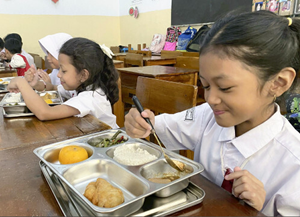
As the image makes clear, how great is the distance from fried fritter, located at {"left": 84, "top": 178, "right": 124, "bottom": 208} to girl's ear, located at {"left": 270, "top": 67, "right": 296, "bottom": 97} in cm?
54

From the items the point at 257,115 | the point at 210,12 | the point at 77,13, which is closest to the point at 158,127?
the point at 257,115

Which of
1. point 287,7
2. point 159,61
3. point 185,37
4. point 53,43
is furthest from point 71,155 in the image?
point 185,37

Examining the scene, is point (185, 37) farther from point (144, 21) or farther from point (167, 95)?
point (167, 95)

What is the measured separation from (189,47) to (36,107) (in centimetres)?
357

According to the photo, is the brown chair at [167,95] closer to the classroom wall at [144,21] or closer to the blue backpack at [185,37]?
the blue backpack at [185,37]

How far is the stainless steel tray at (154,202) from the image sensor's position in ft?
1.70

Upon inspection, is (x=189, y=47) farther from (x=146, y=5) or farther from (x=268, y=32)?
(x=268, y=32)

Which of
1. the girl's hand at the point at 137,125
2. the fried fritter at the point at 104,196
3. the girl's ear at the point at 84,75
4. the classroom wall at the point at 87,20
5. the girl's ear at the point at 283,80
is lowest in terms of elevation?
the fried fritter at the point at 104,196

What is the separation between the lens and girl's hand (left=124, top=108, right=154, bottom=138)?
850 mm

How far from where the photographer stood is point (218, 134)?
0.90 metres

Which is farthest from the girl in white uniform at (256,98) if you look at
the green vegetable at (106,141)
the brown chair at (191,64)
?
the brown chair at (191,64)

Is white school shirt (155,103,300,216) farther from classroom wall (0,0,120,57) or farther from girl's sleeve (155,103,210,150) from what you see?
classroom wall (0,0,120,57)

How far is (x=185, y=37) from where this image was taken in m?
4.69

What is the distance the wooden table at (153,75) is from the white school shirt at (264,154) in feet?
4.65
